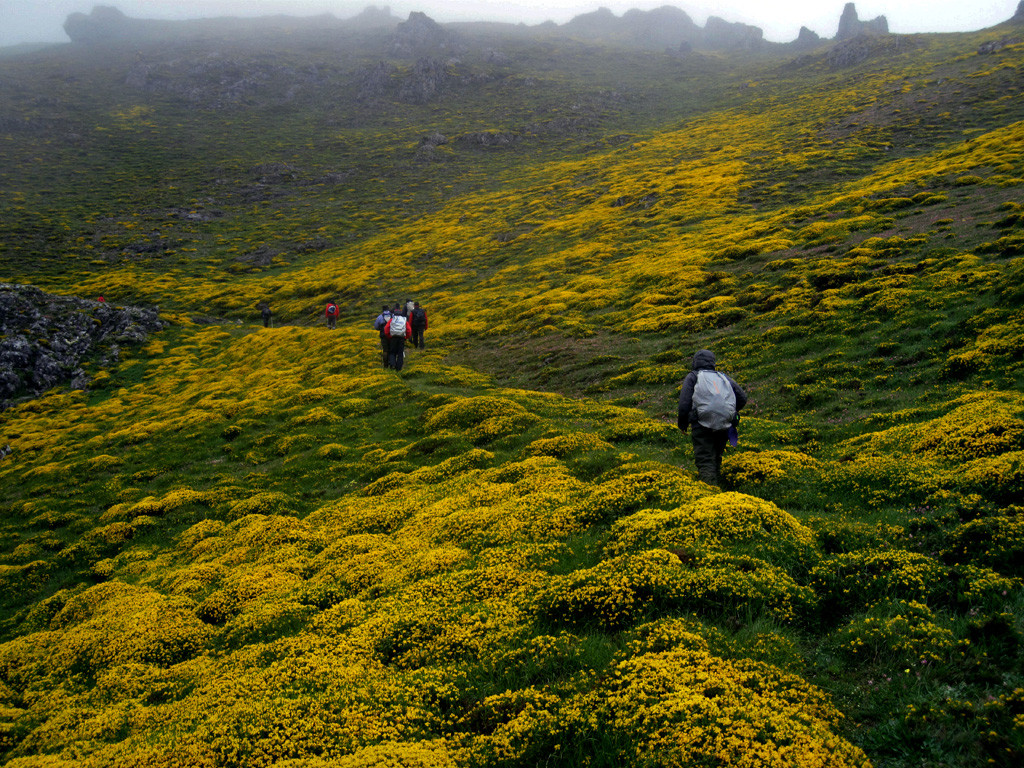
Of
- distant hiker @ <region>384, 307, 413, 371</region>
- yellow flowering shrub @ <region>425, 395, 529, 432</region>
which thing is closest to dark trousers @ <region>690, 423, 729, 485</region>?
yellow flowering shrub @ <region>425, 395, 529, 432</region>

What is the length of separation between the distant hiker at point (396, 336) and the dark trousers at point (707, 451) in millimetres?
23550

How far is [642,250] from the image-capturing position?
172 ft

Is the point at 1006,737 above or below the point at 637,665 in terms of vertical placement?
above

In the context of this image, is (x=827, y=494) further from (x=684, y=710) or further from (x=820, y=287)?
(x=820, y=287)

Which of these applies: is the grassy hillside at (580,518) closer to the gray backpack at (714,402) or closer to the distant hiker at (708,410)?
the distant hiker at (708,410)

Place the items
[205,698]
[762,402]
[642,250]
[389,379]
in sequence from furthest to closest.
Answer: [642,250] < [389,379] < [762,402] < [205,698]

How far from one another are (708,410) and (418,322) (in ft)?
99.1

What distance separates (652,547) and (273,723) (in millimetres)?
7248

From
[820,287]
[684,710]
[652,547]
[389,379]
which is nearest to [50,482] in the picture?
[389,379]

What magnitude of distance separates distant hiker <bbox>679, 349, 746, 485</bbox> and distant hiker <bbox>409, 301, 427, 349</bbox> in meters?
28.0

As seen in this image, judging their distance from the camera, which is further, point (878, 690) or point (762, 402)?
point (762, 402)

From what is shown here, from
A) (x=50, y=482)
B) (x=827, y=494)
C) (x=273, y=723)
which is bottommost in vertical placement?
(x=50, y=482)

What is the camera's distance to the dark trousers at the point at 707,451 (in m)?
13.6

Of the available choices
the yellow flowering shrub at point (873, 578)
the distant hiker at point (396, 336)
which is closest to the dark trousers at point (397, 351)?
the distant hiker at point (396, 336)
